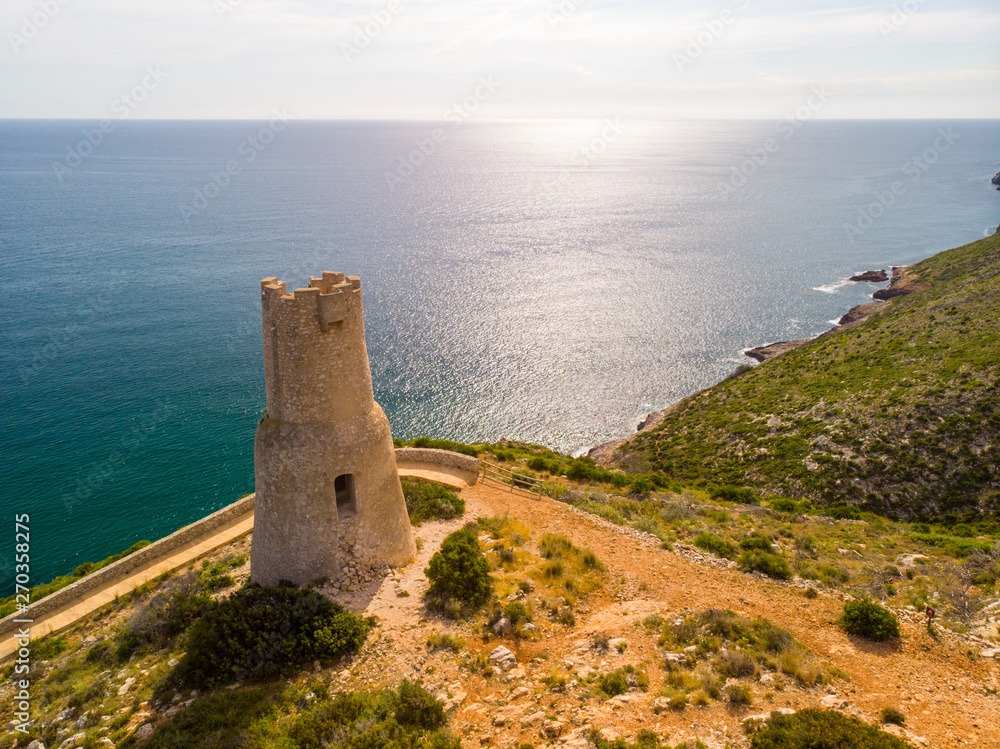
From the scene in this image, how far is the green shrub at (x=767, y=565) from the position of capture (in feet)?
57.2

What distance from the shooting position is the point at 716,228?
116062mm

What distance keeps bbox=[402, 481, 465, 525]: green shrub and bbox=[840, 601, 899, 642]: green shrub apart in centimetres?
1292

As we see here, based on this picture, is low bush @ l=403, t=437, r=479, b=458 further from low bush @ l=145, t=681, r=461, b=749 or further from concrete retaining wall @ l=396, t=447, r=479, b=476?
low bush @ l=145, t=681, r=461, b=749

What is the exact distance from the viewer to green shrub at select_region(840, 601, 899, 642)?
555 inches

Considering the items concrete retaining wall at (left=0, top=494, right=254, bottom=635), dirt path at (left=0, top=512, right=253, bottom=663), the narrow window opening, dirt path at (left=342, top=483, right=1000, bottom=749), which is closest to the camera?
dirt path at (left=342, top=483, right=1000, bottom=749)

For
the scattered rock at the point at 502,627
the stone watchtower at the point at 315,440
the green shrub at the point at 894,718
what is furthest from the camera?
the scattered rock at the point at 502,627

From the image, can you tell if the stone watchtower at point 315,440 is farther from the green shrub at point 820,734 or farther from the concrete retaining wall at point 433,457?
the green shrub at point 820,734

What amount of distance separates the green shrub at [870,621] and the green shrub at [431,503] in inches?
509

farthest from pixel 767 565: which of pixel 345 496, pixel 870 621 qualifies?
pixel 345 496

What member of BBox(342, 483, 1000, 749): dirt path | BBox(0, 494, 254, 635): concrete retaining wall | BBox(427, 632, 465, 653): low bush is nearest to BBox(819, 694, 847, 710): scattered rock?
BBox(342, 483, 1000, 749): dirt path

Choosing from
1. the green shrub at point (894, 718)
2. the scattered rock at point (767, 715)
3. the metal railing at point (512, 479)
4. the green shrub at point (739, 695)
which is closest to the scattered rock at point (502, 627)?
the green shrub at point (739, 695)

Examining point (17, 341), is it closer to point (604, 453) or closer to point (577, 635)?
point (604, 453)

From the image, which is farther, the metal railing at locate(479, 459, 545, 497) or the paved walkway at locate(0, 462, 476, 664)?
the metal railing at locate(479, 459, 545, 497)

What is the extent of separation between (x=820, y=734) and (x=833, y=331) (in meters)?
59.0
